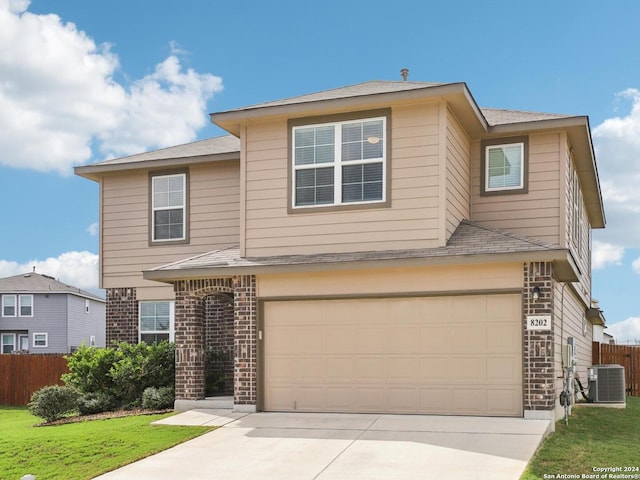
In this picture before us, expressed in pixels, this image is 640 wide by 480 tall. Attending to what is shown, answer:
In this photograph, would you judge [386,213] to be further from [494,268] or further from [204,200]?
[204,200]

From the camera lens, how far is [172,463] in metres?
11.2

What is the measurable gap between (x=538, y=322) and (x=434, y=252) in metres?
2.17

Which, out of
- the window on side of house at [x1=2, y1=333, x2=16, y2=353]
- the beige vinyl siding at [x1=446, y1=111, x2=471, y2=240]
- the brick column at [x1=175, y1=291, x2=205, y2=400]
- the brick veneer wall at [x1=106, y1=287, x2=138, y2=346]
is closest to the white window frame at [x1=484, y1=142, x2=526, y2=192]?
the beige vinyl siding at [x1=446, y1=111, x2=471, y2=240]

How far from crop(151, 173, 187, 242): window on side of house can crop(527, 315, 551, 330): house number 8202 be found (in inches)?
361

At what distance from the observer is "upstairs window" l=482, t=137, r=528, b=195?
16.4 m

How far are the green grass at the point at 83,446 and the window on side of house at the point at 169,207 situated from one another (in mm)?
5453

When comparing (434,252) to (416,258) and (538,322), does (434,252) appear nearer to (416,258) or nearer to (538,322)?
(416,258)

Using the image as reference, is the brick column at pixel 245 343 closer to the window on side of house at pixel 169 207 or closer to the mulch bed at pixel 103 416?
the mulch bed at pixel 103 416

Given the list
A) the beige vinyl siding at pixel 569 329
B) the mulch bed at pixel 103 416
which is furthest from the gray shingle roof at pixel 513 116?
the mulch bed at pixel 103 416

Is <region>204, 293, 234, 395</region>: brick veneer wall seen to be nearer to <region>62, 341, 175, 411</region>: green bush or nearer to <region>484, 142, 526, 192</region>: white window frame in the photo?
<region>62, 341, 175, 411</region>: green bush

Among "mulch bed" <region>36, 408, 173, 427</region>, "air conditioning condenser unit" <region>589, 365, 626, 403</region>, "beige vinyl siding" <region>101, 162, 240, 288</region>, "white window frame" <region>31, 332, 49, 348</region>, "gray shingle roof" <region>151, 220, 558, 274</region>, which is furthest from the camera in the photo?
"white window frame" <region>31, 332, 49, 348</region>

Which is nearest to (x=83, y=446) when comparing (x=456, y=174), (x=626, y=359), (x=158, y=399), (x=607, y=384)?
(x=158, y=399)

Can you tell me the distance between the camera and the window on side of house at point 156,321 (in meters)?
19.5

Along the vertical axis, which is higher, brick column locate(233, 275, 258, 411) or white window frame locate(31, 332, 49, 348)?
brick column locate(233, 275, 258, 411)
